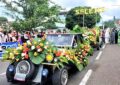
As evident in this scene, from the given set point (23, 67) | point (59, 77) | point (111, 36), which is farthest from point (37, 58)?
point (111, 36)

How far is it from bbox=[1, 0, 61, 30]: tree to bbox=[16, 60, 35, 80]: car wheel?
23590mm

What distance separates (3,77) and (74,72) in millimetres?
2687

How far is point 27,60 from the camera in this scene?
26.5ft

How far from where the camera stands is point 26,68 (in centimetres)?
796

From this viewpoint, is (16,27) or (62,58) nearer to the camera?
(62,58)

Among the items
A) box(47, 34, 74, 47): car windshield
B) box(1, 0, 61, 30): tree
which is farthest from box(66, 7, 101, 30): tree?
box(47, 34, 74, 47): car windshield

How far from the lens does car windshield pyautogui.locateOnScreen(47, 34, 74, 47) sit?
10.7m

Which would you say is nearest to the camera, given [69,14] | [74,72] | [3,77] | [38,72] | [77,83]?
[38,72]

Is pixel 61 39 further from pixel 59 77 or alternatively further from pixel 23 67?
pixel 23 67

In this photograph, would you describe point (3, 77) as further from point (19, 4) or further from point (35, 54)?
point (19, 4)

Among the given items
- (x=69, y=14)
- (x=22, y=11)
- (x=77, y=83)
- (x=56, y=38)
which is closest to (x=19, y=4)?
(x=22, y=11)

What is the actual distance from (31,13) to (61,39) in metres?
22.5

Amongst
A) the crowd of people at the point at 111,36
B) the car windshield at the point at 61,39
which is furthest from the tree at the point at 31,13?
the car windshield at the point at 61,39

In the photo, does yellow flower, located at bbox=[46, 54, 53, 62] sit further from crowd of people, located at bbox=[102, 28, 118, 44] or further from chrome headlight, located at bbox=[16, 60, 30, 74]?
crowd of people, located at bbox=[102, 28, 118, 44]
